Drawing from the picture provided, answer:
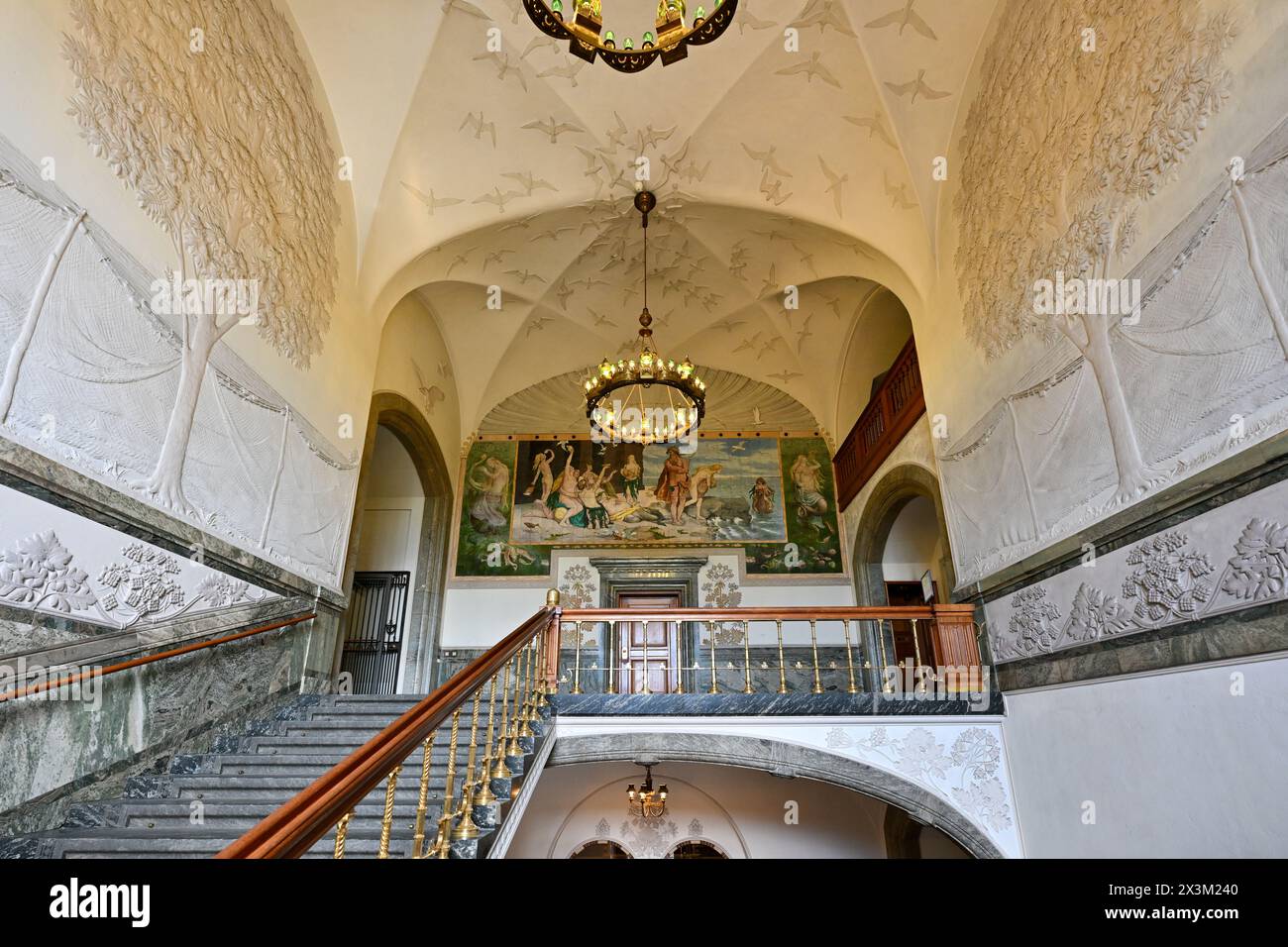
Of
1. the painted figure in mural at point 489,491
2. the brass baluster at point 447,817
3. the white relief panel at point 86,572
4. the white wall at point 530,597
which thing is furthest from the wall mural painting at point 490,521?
the brass baluster at point 447,817

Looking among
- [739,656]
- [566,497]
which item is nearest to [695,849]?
[739,656]

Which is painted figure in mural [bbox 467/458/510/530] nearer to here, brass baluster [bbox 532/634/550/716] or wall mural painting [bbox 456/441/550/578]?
wall mural painting [bbox 456/441/550/578]

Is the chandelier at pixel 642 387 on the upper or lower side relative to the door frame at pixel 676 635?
upper

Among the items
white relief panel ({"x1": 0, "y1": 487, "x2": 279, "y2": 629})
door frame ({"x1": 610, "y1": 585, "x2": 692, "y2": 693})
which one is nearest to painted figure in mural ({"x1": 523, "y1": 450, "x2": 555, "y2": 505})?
door frame ({"x1": 610, "y1": 585, "x2": 692, "y2": 693})

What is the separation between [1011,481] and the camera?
16.6 feet

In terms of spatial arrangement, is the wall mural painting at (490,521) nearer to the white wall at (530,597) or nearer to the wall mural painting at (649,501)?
the wall mural painting at (649,501)

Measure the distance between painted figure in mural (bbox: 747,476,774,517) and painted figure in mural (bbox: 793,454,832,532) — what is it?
1.37 ft

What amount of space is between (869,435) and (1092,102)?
531cm

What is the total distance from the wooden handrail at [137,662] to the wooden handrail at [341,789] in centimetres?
188

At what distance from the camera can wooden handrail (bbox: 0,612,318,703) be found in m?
2.92

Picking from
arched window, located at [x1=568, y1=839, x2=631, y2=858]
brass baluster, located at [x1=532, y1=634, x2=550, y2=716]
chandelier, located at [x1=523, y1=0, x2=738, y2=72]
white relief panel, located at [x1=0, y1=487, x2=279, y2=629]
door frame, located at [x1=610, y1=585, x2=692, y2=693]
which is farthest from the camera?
door frame, located at [x1=610, y1=585, x2=692, y2=693]

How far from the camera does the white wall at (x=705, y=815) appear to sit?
7699 mm
